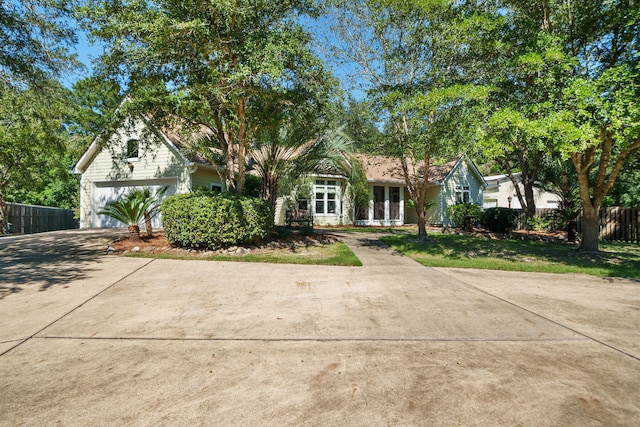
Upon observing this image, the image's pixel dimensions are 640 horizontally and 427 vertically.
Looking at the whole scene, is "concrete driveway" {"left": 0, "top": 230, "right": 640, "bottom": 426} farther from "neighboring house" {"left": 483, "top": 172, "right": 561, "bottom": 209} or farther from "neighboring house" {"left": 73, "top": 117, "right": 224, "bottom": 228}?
"neighboring house" {"left": 483, "top": 172, "right": 561, "bottom": 209}

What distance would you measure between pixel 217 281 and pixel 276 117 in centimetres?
563

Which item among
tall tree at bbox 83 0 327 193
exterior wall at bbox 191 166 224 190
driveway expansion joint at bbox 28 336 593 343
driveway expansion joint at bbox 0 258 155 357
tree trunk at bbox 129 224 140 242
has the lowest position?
driveway expansion joint at bbox 28 336 593 343

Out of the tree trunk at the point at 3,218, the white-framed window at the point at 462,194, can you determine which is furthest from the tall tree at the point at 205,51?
the white-framed window at the point at 462,194

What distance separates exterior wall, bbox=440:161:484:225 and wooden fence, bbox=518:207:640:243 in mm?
8035

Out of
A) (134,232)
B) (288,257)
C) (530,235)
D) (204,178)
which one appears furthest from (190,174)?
(530,235)

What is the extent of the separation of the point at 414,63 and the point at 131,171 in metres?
13.2

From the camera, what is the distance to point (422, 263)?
8133 mm

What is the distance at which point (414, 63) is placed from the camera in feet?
34.3

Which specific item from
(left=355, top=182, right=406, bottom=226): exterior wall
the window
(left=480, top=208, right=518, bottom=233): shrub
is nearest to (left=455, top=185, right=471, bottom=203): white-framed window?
(left=355, top=182, right=406, bottom=226): exterior wall

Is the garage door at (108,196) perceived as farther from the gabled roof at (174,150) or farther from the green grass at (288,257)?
the green grass at (288,257)

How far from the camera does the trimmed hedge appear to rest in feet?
27.3

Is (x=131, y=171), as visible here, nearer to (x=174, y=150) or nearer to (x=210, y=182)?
(x=174, y=150)

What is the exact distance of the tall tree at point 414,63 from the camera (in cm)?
862

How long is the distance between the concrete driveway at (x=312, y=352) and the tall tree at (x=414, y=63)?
485 cm
